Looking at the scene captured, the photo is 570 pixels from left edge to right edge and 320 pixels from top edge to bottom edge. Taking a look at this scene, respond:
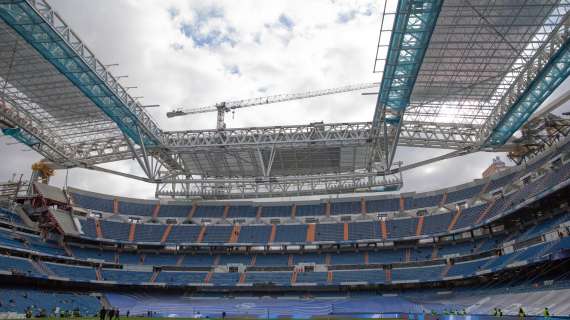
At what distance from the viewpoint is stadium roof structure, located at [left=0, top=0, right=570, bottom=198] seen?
27469 mm

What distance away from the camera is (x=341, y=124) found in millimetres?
42438

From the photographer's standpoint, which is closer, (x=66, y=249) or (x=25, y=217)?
(x=25, y=217)

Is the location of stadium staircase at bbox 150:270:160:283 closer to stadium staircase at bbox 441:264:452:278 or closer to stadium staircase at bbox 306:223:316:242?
stadium staircase at bbox 306:223:316:242

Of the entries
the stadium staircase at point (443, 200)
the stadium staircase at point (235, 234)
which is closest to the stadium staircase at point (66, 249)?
the stadium staircase at point (235, 234)

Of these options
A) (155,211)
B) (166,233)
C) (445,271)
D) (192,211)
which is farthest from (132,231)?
(445,271)

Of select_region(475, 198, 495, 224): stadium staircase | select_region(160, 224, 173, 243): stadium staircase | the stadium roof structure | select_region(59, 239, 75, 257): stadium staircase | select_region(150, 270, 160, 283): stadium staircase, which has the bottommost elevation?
select_region(150, 270, 160, 283): stadium staircase

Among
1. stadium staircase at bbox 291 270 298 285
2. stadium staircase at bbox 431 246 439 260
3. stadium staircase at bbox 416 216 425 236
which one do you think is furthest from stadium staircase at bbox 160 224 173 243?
stadium staircase at bbox 431 246 439 260

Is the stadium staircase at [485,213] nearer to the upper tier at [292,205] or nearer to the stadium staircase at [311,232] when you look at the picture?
the upper tier at [292,205]

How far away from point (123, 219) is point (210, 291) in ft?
58.6

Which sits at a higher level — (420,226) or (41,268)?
(420,226)

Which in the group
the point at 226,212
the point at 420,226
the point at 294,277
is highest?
the point at 226,212

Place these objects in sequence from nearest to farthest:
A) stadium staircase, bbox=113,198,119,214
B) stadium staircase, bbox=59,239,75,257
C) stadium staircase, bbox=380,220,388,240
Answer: stadium staircase, bbox=59,239,75,257 → stadium staircase, bbox=380,220,388,240 → stadium staircase, bbox=113,198,119,214

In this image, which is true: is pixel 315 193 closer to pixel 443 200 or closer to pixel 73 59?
pixel 443 200

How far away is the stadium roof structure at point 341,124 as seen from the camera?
27.5 metres
